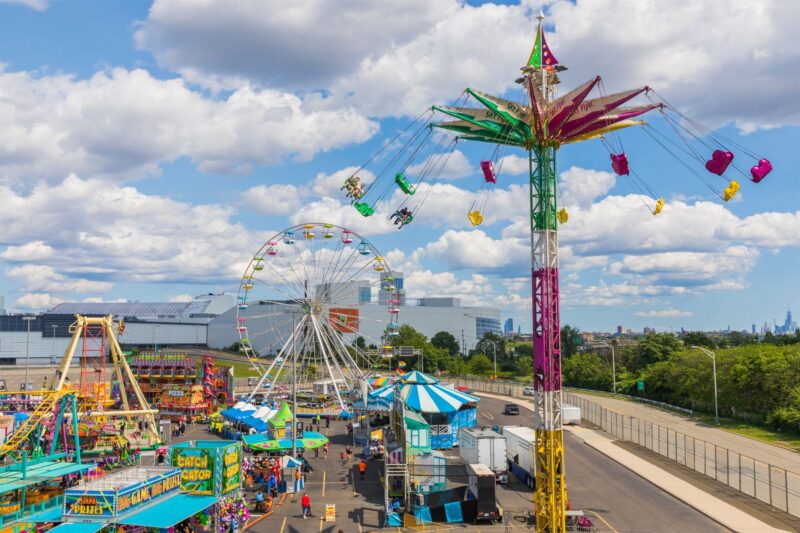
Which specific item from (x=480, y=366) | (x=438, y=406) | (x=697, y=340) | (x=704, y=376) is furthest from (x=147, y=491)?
(x=697, y=340)

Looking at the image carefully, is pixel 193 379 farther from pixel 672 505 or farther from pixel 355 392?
pixel 672 505

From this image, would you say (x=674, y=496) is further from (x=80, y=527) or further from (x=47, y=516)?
(x=47, y=516)

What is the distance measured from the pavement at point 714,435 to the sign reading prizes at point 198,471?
32.3 meters

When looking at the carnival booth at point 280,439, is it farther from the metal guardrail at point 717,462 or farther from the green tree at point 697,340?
the green tree at point 697,340

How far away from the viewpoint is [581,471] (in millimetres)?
38156

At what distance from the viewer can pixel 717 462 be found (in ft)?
130

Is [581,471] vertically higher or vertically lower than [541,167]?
lower

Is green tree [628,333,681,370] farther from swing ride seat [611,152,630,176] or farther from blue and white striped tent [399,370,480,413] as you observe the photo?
swing ride seat [611,152,630,176]

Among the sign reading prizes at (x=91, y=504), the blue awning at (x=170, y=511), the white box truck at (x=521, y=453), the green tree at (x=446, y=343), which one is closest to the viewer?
the sign reading prizes at (x=91, y=504)

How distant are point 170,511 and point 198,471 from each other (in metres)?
2.33

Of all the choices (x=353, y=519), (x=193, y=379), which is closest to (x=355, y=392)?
(x=193, y=379)

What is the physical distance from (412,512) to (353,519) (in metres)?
2.58

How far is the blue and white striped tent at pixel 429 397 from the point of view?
4341 centimetres

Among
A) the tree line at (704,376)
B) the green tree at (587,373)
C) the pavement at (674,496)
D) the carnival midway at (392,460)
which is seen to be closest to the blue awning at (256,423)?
the carnival midway at (392,460)
